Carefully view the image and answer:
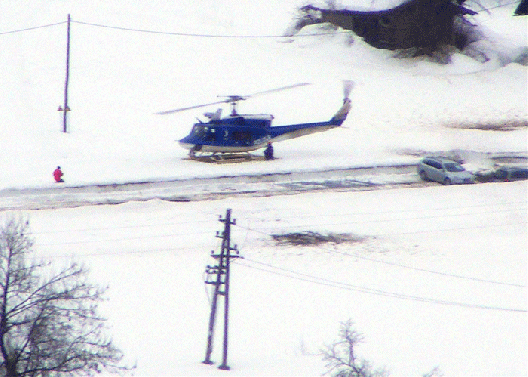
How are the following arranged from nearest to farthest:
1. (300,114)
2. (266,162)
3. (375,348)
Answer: (375,348)
(266,162)
(300,114)

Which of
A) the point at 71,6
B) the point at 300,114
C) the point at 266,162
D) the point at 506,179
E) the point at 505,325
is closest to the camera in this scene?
the point at 505,325

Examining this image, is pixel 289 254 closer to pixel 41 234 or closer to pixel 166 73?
pixel 41 234

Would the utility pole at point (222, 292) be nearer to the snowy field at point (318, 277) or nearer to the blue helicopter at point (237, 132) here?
the snowy field at point (318, 277)

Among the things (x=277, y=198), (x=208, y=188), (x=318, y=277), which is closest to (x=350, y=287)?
(x=318, y=277)

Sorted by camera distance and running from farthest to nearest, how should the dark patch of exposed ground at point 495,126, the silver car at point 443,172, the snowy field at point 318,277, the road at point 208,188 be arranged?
1. the dark patch of exposed ground at point 495,126
2. the silver car at point 443,172
3. the road at point 208,188
4. the snowy field at point 318,277

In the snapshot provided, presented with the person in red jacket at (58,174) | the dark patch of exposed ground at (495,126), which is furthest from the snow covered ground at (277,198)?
the person in red jacket at (58,174)

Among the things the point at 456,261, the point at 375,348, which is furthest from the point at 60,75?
the point at 375,348
